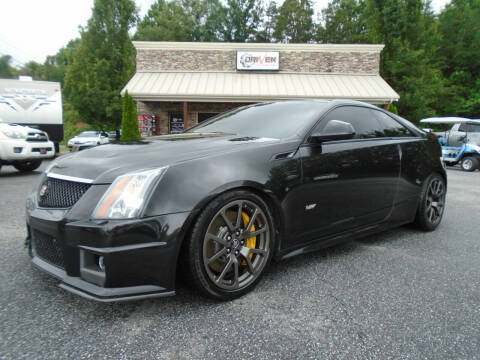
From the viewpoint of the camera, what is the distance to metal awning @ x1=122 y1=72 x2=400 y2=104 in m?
14.0

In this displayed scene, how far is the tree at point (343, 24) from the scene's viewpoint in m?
36.4

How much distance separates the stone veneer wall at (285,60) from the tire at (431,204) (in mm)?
13111

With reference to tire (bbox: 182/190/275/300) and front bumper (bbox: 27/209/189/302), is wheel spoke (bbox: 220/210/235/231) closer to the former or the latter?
tire (bbox: 182/190/275/300)

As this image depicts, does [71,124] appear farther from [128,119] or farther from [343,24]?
[343,24]

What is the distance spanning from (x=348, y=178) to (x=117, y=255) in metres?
1.92

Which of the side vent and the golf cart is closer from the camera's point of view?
the side vent

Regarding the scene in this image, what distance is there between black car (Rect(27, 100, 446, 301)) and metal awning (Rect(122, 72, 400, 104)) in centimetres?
1129

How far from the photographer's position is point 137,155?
2.13m

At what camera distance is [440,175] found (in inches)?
154

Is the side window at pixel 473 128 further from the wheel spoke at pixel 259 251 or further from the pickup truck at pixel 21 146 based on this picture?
the pickup truck at pixel 21 146

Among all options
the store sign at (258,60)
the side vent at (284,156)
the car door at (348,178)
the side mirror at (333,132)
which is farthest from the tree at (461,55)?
the side vent at (284,156)

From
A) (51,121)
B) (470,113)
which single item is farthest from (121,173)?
(470,113)

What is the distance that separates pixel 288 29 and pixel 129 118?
98.0 ft

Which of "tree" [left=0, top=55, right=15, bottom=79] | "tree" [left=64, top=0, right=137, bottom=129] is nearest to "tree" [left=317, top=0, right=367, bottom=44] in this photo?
"tree" [left=64, top=0, right=137, bottom=129]
